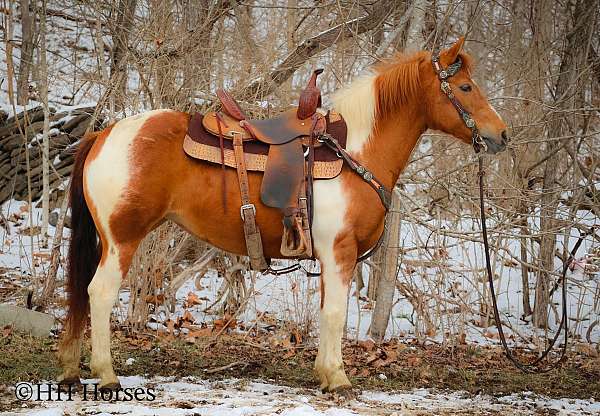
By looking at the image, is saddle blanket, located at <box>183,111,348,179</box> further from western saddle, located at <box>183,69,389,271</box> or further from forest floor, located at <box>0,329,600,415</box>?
forest floor, located at <box>0,329,600,415</box>

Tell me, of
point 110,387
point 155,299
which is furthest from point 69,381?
point 155,299

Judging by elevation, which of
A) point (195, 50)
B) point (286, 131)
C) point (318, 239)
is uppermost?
point (195, 50)

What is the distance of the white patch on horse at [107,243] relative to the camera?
387cm

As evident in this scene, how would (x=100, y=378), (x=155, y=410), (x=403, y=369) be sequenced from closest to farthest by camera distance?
(x=155, y=410)
(x=100, y=378)
(x=403, y=369)

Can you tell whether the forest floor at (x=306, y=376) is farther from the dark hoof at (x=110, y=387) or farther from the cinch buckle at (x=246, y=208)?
the cinch buckle at (x=246, y=208)

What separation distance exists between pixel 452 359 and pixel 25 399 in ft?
11.3

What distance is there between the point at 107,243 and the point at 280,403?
4.40 feet

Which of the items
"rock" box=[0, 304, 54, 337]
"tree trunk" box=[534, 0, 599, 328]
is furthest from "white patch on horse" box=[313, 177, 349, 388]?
"tree trunk" box=[534, 0, 599, 328]

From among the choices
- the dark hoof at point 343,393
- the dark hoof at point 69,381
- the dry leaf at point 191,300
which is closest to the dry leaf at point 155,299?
the dry leaf at point 191,300

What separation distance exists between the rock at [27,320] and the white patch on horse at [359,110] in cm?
313

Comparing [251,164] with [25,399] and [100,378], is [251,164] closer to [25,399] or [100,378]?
[100,378]

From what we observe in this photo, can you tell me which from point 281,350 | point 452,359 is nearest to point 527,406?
point 452,359

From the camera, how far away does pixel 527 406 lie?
422cm

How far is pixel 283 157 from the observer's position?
13.2 feet
